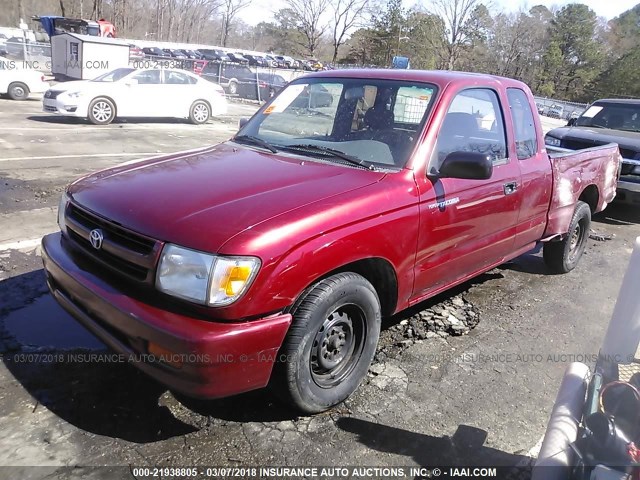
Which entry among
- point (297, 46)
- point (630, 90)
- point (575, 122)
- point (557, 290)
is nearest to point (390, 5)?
point (297, 46)

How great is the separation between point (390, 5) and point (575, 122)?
5474 centimetres

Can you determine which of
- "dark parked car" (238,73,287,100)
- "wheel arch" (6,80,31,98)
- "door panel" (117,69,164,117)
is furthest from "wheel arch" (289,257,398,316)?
"dark parked car" (238,73,287,100)

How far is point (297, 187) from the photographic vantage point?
2768mm

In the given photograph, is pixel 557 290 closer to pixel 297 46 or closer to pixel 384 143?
pixel 384 143

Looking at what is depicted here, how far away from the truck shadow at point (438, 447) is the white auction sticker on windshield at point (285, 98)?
242 centimetres

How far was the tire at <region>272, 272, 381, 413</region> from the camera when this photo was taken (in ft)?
8.26

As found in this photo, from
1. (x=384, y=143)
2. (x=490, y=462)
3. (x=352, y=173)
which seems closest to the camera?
(x=490, y=462)

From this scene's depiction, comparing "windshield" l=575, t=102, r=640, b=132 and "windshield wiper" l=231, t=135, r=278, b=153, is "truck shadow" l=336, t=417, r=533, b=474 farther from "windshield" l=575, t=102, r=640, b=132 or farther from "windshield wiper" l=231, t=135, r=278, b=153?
"windshield" l=575, t=102, r=640, b=132

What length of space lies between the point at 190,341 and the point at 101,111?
12799 millimetres

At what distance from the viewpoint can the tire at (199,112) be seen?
15.4 meters

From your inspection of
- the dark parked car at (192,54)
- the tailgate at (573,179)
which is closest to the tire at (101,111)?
the tailgate at (573,179)

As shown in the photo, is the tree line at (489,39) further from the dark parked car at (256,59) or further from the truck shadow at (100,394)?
the truck shadow at (100,394)

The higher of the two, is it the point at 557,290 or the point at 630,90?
the point at 630,90

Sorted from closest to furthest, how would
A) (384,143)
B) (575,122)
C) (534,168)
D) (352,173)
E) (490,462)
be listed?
(490,462) < (352,173) < (384,143) < (534,168) < (575,122)
